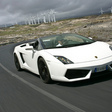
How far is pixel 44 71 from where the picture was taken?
5.15m

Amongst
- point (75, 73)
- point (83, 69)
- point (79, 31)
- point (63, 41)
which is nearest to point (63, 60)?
point (75, 73)

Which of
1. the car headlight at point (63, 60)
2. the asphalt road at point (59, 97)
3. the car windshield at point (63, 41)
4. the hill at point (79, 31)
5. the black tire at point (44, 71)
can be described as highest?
the car windshield at point (63, 41)

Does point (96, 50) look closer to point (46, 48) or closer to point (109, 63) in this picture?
point (109, 63)

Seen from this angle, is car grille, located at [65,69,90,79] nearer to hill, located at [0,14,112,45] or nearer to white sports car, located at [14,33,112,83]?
white sports car, located at [14,33,112,83]

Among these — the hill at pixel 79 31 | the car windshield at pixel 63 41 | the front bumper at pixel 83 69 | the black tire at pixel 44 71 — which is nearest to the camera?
the front bumper at pixel 83 69

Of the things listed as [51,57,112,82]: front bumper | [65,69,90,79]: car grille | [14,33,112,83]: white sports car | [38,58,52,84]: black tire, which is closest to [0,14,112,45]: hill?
[14,33,112,83]: white sports car

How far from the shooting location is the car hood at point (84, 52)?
447 cm

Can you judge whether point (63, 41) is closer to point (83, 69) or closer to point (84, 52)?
point (84, 52)

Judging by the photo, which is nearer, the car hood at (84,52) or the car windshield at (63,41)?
the car hood at (84,52)

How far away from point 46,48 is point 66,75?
3.60 feet

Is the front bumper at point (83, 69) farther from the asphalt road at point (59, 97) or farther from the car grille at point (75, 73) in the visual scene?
the asphalt road at point (59, 97)

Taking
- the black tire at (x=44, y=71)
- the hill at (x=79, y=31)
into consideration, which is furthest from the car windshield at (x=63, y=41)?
the hill at (x=79, y=31)

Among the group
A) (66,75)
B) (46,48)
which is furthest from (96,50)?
(46,48)

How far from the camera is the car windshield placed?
540cm
